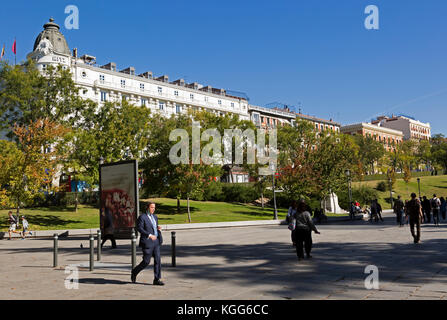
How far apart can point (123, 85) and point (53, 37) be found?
40.6ft

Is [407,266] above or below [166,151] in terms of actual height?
below

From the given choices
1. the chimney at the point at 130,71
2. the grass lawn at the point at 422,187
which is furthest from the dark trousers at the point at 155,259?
the grass lawn at the point at 422,187

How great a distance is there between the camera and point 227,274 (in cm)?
885

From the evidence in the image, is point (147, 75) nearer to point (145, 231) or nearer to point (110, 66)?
point (110, 66)

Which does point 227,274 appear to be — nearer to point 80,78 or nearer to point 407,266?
point 407,266

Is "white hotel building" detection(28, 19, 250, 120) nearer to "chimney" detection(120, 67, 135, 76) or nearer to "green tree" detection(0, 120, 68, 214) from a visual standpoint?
"chimney" detection(120, 67, 135, 76)

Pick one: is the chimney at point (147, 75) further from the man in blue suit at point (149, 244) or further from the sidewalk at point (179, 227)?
the man in blue suit at point (149, 244)

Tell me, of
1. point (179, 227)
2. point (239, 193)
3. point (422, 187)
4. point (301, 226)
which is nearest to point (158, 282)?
point (301, 226)

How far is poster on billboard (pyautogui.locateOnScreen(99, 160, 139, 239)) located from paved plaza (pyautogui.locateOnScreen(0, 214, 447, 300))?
213 cm

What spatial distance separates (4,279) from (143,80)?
193 ft

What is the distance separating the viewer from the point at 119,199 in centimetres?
1587

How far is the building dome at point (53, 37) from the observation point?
57.8 meters
